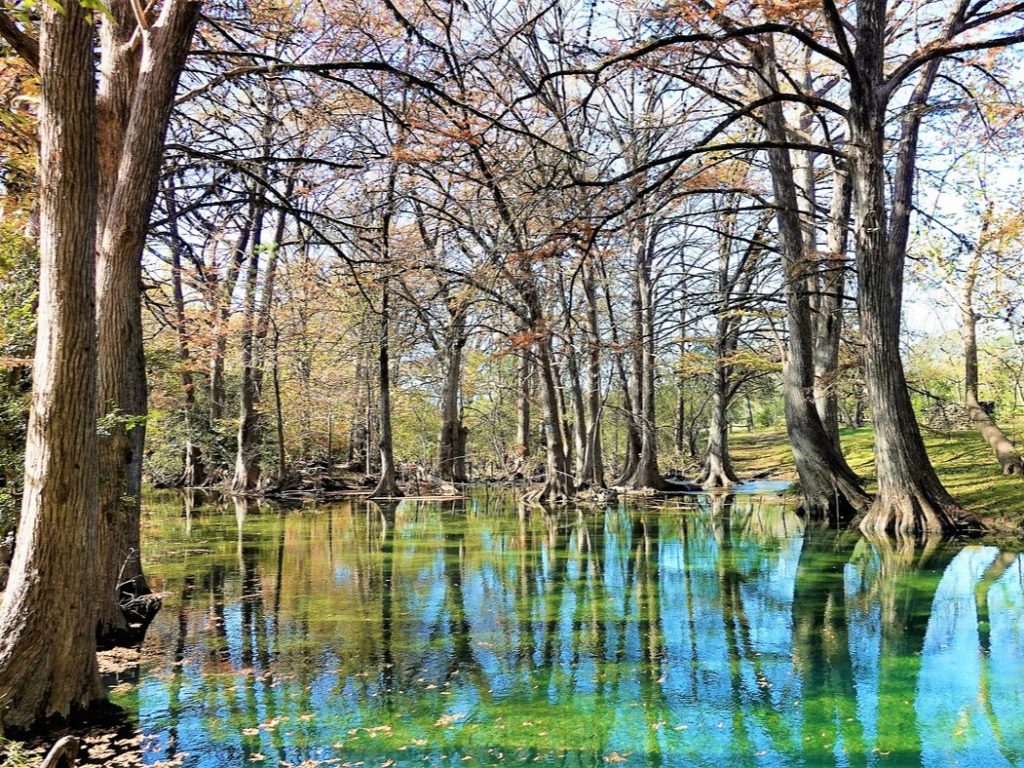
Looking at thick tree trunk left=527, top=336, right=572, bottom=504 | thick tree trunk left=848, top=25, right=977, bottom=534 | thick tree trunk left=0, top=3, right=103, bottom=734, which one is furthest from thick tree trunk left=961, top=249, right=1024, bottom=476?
thick tree trunk left=0, top=3, right=103, bottom=734

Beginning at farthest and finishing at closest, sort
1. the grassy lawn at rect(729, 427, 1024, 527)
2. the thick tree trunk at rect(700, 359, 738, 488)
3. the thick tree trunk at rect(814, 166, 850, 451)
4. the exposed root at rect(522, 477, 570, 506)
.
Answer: the thick tree trunk at rect(700, 359, 738, 488) → the exposed root at rect(522, 477, 570, 506) → the thick tree trunk at rect(814, 166, 850, 451) → the grassy lawn at rect(729, 427, 1024, 527)

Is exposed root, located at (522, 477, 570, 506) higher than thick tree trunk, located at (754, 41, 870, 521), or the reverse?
thick tree trunk, located at (754, 41, 870, 521)

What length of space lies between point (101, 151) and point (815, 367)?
12876 mm

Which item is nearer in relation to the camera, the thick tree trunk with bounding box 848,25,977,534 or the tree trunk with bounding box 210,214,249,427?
the thick tree trunk with bounding box 848,25,977,534

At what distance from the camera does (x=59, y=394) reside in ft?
13.4

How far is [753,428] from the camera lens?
45.8 metres

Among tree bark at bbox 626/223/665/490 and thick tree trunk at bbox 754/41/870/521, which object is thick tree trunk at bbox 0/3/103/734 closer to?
thick tree trunk at bbox 754/41/870/521

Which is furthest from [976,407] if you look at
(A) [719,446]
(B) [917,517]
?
(A) [719,446]

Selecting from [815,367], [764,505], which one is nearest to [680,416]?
[764,505]

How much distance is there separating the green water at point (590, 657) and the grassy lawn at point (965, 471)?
2.00 meters

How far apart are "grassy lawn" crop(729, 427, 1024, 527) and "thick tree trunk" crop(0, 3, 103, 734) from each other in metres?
11.7

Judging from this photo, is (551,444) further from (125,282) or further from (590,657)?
(125,282)

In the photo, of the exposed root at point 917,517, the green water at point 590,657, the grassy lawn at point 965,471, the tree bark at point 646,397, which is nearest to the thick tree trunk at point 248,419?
the green water at point 590,657

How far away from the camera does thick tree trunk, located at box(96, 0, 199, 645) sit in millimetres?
5527
